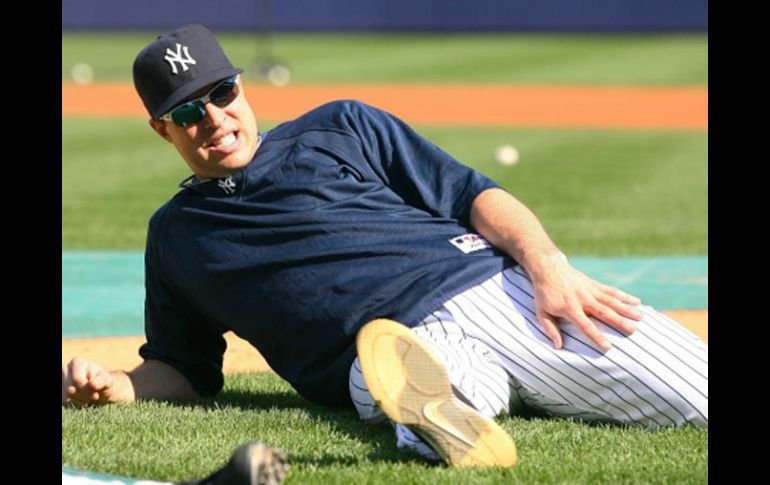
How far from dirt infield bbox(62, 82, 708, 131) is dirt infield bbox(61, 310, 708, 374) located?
11.2 meters

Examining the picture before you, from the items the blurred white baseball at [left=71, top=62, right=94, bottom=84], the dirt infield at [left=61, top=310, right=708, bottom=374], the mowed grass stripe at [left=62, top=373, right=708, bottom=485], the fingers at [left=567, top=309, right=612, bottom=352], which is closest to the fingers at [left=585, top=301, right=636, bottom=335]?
the fingers at [left=567, top=309, right=612, bottom=352]

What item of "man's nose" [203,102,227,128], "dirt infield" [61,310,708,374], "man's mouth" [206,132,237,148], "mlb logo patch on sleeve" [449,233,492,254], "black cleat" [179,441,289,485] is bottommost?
"dirt infield" [61,310,708,374]

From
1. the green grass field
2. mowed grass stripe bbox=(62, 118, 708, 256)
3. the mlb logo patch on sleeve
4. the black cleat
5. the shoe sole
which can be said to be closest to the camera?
the black cleat

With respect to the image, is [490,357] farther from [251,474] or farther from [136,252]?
[136,252]

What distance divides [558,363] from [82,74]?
21.8 metres

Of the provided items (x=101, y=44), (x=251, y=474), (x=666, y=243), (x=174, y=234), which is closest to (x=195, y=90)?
(x=174, y=234)

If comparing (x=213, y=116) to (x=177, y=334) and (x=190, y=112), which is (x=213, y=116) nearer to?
(x=190, y=112)

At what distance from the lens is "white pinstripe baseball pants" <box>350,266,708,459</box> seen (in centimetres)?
413

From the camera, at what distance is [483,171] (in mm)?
12742

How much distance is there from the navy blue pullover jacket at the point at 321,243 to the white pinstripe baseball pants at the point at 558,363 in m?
0.10

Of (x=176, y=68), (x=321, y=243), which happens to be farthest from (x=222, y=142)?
(x=321, y=243)

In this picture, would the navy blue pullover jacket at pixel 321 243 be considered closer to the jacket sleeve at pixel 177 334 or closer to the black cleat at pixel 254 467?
the jacket sleeve at pixel 177 334

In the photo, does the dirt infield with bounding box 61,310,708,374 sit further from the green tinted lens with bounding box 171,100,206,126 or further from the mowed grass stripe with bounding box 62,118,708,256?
the mowed grass stripe with bounding box 62,118,708,256

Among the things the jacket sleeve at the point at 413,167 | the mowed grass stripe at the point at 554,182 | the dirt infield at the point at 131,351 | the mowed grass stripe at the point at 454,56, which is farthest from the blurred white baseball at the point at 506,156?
the mowed grass stripe at the point at 454,56
